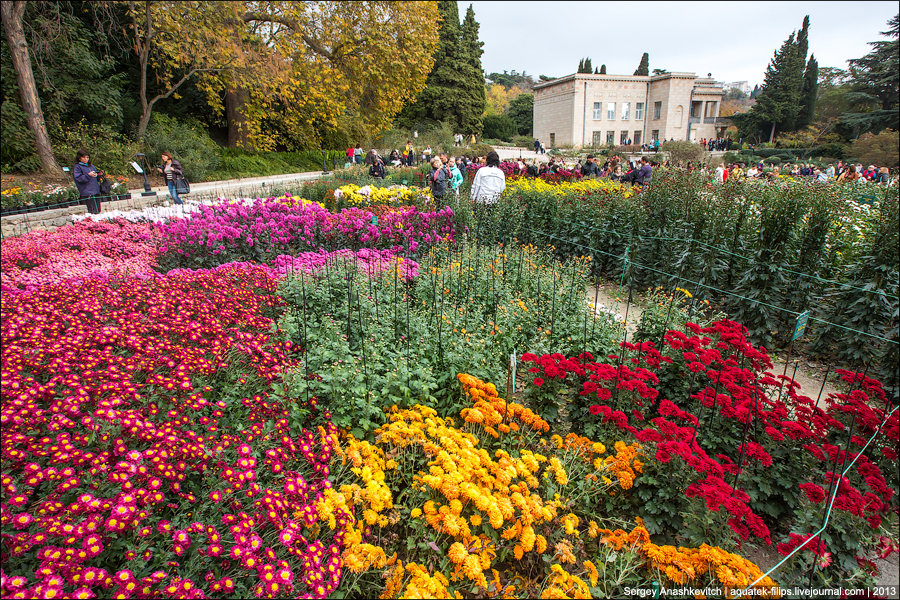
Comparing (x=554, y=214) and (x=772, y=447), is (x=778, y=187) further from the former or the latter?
(x=772, y=447)

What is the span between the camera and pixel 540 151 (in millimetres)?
41375

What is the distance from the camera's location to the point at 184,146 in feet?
57.1

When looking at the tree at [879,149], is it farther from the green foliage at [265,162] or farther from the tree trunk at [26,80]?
the tree trunk at [26,80]

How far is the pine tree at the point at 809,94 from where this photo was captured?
4091cm

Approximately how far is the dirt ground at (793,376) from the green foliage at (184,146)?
16.1 m

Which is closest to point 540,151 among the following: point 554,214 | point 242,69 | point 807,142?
point 807,142

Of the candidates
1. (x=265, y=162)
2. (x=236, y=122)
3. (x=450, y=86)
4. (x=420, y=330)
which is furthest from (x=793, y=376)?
(x=450, y=86)

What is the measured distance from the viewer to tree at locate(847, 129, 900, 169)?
28.5m

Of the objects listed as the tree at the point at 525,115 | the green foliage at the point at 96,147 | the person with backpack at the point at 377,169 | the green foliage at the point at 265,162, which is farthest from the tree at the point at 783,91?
the green foliage at the point at 96,147

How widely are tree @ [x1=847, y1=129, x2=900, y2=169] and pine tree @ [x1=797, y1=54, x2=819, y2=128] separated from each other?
36.9 feet

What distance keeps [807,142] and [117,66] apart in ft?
160

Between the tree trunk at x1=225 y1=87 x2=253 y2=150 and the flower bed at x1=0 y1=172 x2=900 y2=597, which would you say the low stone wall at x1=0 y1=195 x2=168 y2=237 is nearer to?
the flower bed at x1=0 y1=172 x2=900 y2=597

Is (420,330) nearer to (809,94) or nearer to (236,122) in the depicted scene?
(236,122)

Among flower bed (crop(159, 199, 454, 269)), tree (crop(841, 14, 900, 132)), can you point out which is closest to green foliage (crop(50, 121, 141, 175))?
flower bed (crop(159, 199, 454, 269))
